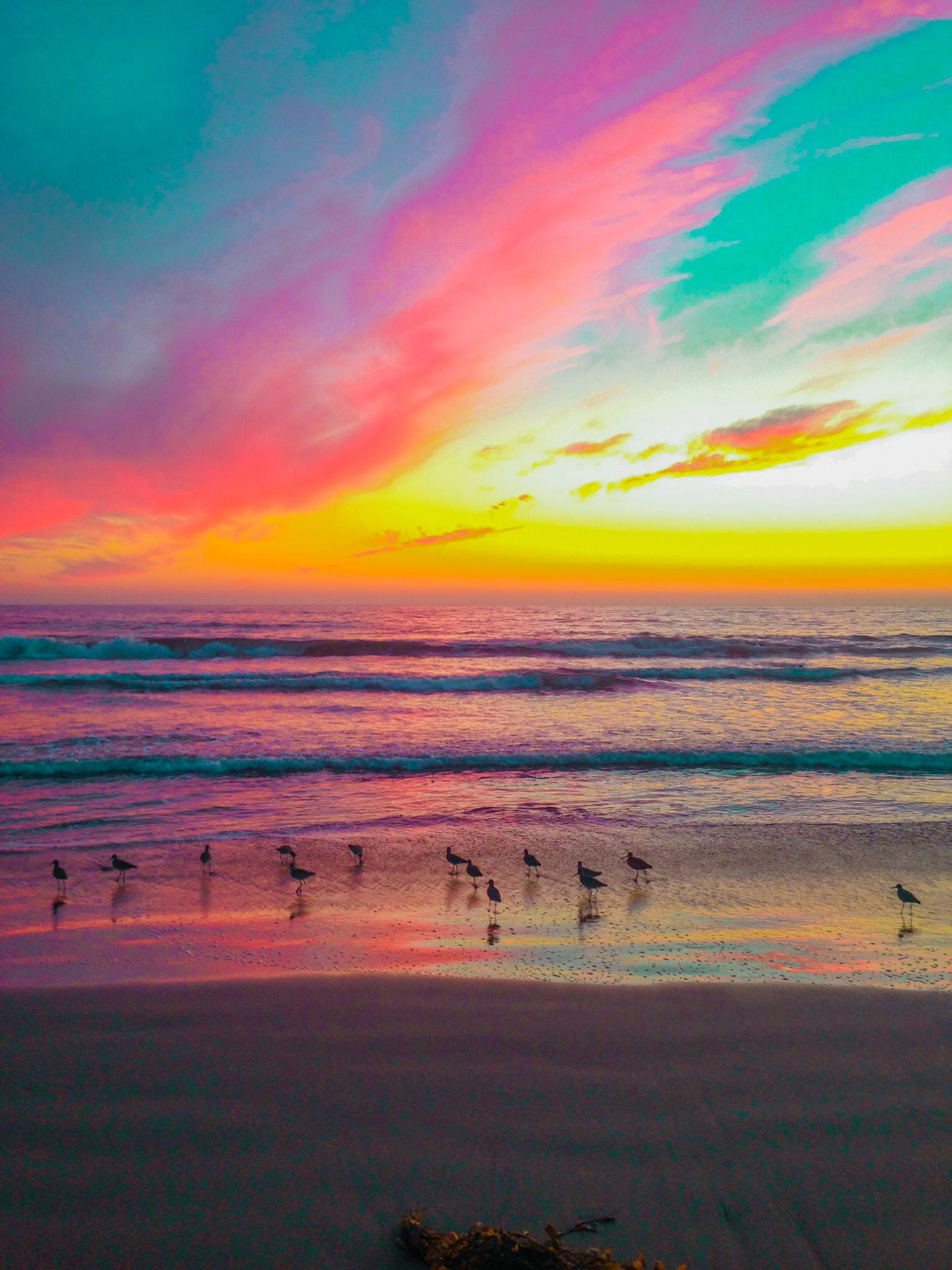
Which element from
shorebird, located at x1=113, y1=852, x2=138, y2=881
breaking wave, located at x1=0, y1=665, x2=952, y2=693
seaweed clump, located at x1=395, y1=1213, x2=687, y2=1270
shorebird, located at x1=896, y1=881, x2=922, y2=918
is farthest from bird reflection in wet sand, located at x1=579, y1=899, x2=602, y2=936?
breaking wave, located at x1=0, y1=665, x2=952, y2=693

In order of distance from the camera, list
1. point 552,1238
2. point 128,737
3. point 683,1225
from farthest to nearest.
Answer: point 128,737, point 683,1225, point 552,1238

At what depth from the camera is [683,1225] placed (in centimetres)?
310

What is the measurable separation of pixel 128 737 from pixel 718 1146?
16303 mm

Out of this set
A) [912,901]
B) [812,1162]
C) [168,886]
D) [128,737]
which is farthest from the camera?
[128,737]

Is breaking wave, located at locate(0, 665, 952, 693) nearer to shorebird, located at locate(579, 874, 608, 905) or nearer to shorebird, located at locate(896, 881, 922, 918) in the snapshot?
shorebird, located at locate(579, 874, 608, 905)

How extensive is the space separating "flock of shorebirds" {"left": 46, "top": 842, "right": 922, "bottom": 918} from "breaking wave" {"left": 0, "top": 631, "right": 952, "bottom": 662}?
2798cm

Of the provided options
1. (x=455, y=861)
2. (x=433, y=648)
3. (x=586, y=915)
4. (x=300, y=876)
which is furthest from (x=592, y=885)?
(x=433, y=648)

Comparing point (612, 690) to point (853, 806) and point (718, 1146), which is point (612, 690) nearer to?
point (853, 806)

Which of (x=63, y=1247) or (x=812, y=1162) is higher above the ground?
(x=63, y=1247)

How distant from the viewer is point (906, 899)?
6.80 metres

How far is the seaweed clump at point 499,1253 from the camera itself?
2705mm

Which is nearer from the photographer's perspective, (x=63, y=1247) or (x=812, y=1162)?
(x=63, y=1247)

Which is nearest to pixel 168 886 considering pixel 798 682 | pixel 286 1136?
pixel 286 1136

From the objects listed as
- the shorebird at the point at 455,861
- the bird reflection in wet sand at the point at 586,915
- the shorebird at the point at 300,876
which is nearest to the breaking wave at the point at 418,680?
the shorebird at the point at 455,861
